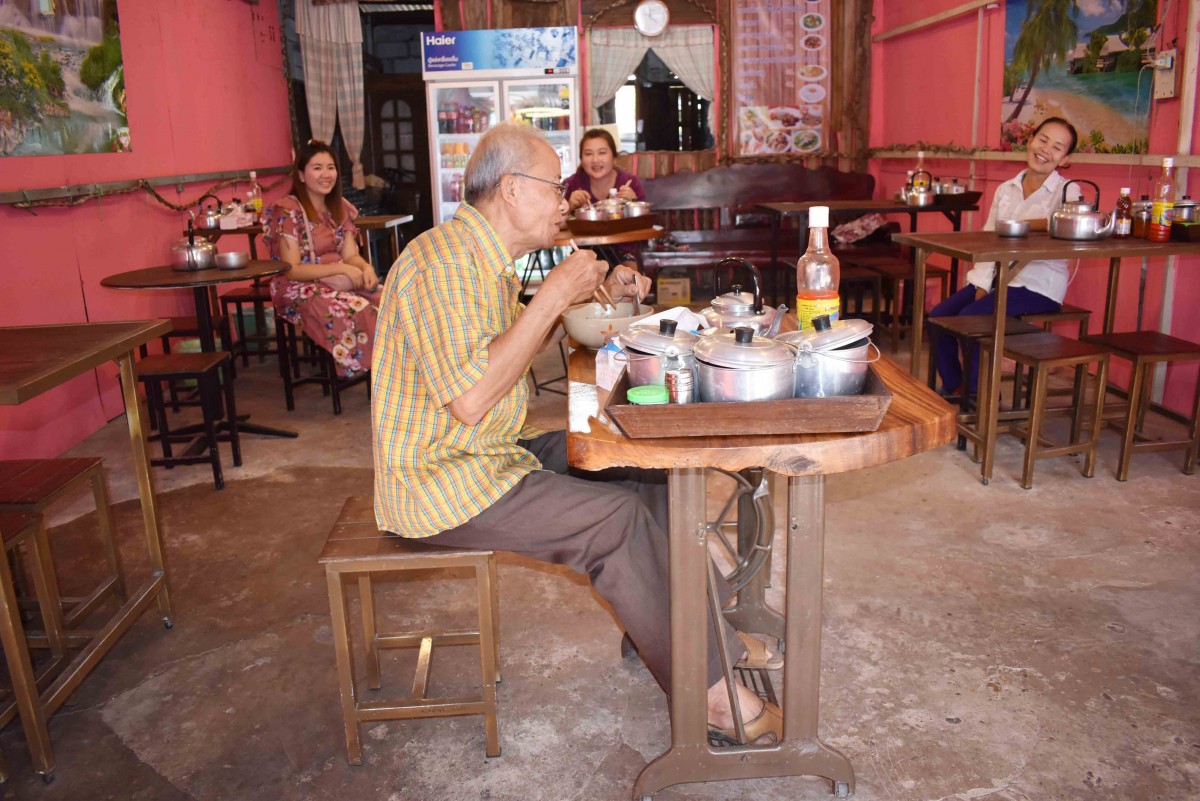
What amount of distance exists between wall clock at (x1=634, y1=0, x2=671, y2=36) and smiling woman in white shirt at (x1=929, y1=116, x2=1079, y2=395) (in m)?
4.76

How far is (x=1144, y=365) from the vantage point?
149 inches

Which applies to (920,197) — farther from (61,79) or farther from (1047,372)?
(61,79)

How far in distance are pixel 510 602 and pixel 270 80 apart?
7051 millimetres

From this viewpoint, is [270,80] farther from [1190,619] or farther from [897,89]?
[1190,619]

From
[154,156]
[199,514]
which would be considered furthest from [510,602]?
[154,156]

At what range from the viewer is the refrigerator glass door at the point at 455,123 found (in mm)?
8773

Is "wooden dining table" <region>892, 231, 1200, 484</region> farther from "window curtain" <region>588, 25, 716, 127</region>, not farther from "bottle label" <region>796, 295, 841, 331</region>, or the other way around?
"window curtain" <region>588, 25, 716, 127</region>

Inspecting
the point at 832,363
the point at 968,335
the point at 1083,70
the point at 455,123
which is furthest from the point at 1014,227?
the point at 455,123

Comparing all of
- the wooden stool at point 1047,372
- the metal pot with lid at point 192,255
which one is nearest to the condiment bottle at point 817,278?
the wooden stool at point 1047,372

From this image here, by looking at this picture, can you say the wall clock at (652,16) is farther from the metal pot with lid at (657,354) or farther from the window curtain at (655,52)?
the metal pot with lid at (657,354)

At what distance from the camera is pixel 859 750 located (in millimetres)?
2178

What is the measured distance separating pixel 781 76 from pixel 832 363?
305 inches

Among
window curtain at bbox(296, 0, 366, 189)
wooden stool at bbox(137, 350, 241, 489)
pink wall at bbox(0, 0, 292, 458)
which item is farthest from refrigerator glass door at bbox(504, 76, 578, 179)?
wooden stool at bbox(137, 350, 241, 489)

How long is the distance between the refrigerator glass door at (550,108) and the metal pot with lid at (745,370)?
7404mm
